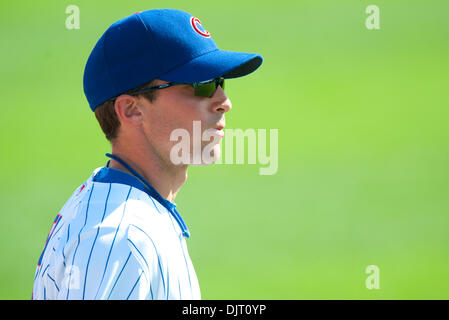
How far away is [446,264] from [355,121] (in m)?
1.67

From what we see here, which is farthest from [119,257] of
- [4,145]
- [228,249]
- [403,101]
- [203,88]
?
[403,101]

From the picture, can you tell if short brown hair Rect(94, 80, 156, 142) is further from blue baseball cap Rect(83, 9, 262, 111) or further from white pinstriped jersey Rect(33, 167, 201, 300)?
white pinstriped jersey Rect(33, 167, 201, 300)

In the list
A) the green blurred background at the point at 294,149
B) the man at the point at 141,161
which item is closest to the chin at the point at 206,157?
the man at the point at 141,161

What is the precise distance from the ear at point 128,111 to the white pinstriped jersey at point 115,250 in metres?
0.22

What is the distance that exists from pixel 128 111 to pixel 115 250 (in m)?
0.59

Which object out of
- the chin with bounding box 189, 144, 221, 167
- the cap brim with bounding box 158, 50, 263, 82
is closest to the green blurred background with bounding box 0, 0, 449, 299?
the chin with bounding box 189, 144, 221, 167

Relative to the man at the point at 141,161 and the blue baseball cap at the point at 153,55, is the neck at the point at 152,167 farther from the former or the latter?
the blue baseball cap at the point at 153,55

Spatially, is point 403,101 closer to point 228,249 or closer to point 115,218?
point 228,249

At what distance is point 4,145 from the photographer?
5.89m

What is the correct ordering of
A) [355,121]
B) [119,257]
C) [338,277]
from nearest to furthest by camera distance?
[119,257] → [338,277] → [355,121]

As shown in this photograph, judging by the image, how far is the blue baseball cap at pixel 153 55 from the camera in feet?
6.25

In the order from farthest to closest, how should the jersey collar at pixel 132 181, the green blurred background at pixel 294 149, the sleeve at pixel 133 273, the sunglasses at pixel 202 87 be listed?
the green blurred background at pixel 294 149 → the sunglasses at pixel 202 87 → the jersey collar at pixel 132 181 → the sleeve at pixel 133 273

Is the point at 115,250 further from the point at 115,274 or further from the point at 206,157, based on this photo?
the point at 206,157

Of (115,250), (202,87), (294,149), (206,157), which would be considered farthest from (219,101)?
(294,149)
